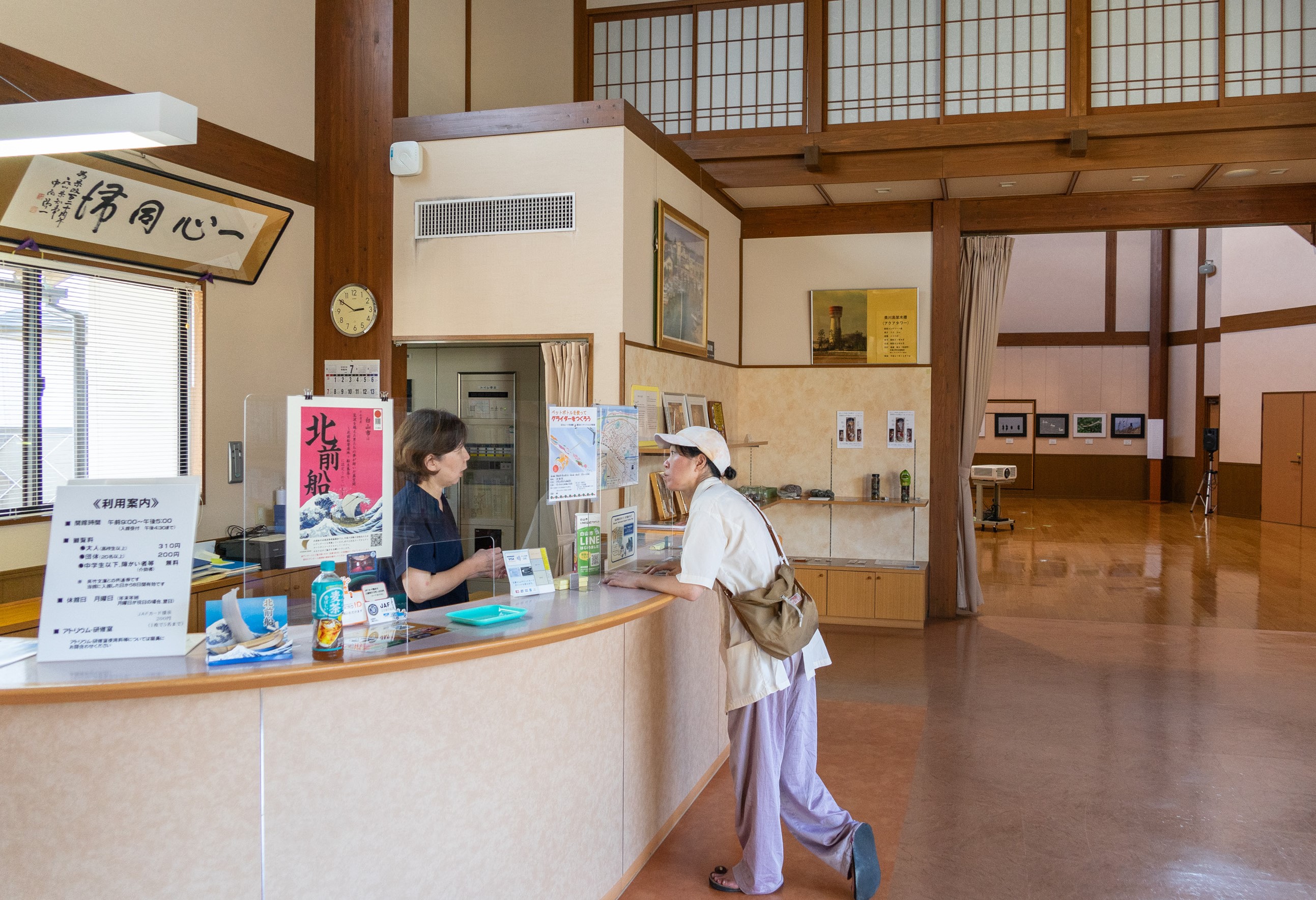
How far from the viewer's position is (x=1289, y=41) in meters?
6.21

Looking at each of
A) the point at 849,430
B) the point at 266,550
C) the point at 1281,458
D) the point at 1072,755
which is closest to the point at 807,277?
the point at 849,430

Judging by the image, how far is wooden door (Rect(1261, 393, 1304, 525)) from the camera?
13852 millimetres

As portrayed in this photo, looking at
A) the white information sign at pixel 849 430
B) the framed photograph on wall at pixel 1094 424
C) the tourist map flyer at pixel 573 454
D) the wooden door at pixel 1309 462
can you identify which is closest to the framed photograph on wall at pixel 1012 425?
the framed photograph on wall at pixel 1094 424

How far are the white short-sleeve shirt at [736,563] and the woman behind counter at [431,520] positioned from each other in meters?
0.70

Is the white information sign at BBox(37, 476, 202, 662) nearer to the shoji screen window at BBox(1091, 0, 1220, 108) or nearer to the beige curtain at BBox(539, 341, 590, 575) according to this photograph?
the beige curtain at BBox(539, 341, 590, 575)

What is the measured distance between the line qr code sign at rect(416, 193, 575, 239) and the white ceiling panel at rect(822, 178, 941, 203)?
8.65 feet

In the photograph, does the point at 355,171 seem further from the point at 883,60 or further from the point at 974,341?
the point at 974,341

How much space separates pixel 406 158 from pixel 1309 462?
45.1 ft

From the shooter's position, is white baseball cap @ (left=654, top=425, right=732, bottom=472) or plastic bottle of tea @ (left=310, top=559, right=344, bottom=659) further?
white baseball cap @ (left=654, top=425, right=732, bottom=472)

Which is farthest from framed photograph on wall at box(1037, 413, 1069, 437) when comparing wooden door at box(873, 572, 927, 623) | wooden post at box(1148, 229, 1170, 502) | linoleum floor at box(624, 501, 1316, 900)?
wooden door at box(873, 572, 927, 623)

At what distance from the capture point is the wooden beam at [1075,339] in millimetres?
18172

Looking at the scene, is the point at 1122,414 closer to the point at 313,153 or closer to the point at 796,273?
the point at 796,273

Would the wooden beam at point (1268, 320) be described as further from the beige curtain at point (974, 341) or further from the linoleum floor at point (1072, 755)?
the beige curtain at point (974, 341)

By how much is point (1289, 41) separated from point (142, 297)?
721 centimetres
